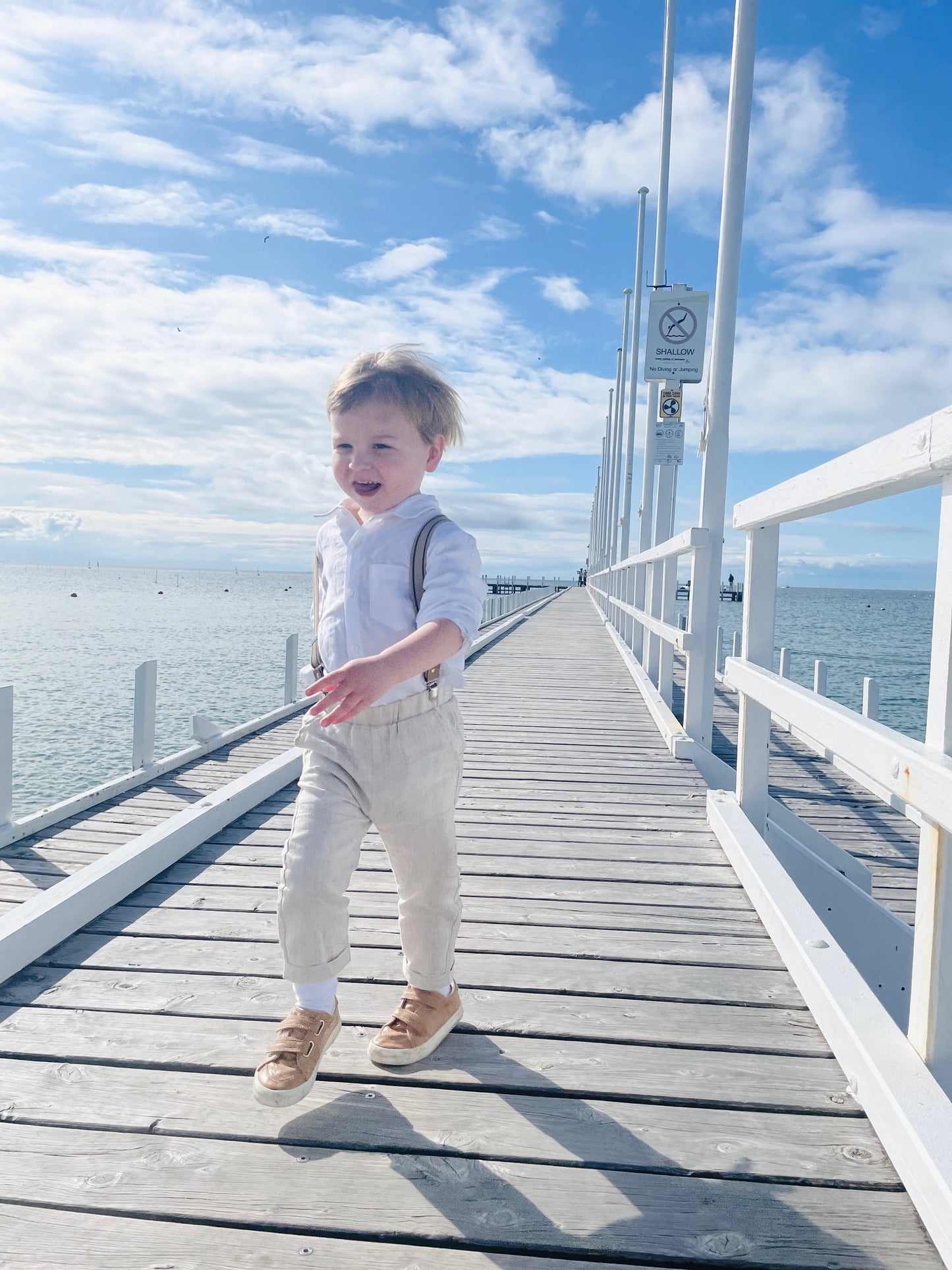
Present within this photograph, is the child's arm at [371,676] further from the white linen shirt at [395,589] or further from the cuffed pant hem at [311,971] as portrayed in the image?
the cuffed pant hem at [311,971]

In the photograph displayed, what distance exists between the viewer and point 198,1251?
1325mm

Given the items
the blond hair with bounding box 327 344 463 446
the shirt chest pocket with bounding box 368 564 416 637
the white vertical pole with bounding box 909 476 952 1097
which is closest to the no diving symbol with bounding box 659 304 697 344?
the blond hair with bounding box 327 344 463 446

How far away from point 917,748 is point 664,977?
1.05 meters

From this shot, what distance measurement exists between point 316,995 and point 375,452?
1.08m

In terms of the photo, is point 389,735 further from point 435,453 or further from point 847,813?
point 847,813

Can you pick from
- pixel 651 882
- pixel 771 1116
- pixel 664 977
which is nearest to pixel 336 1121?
pixel 771 1116

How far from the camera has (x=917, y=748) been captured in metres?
1.50

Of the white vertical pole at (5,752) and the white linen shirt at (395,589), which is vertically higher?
the white linen shirt at (395,589)

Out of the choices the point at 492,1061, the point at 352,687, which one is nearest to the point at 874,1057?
the point at 492,1061

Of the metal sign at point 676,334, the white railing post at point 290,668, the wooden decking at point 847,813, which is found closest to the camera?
the wooden decking at point 847,813

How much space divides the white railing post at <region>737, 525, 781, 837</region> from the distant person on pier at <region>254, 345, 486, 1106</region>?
1.28m

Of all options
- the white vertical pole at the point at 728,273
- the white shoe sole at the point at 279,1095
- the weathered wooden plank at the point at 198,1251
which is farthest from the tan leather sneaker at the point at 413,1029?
the white vertical pole at the point at 728,273

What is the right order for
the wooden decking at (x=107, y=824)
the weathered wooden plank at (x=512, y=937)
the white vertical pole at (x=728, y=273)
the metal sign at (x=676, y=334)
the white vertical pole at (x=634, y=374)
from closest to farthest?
1. the weathered wooden plank at (x=512, y=937)
2. the wooden decking at (x=107, y=824)
3. the white vertical pole at (x=728, y=273)
4. the metal sign at (x=676, y=334)
5. the white vertical pole at (x=634, y=374)

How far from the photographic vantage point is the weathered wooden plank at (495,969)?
2.19 m
